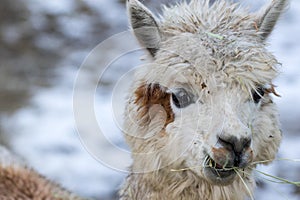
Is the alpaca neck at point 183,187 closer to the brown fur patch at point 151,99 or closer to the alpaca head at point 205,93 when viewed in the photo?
the alpaca head at point 205,93

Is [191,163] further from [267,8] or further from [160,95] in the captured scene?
[267,8]

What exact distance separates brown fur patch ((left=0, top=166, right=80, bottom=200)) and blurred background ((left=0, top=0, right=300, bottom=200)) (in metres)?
0.88

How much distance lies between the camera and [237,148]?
284cm

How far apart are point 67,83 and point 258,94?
3.71 m

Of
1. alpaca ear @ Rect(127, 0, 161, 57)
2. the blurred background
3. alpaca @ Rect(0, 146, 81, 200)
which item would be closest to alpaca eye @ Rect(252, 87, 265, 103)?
alpaca ear @ Rect(127, 0, 161, 57)

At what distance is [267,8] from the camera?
11.1ft

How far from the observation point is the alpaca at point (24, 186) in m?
2.98

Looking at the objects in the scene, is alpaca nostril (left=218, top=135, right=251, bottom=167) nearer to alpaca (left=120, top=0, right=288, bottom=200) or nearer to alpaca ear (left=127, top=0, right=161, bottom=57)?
alpaca (left=120, top=0, right=288, bottom=200)

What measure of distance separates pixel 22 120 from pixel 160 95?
325 centimetres

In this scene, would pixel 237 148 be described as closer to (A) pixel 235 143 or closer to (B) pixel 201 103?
(A) pixel 235 143

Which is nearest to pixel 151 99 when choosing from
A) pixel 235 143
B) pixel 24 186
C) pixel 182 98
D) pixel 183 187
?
pixel 182 98

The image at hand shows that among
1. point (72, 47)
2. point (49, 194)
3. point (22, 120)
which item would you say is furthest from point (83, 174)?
point (49, 194)

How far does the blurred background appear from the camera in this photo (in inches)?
217

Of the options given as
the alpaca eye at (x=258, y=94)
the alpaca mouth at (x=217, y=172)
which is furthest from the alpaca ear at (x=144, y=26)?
the alpaca mouth at (x=217, y=172)
